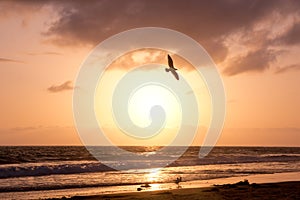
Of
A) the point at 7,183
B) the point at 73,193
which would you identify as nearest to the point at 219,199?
the point at 73,193

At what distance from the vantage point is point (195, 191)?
77.3 ft

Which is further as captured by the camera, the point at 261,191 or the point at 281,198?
the point at 261,191

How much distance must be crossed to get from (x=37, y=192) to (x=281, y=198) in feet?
43.4

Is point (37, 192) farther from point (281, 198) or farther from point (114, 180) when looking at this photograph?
point (281, 198)

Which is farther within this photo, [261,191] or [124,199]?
[261,191]

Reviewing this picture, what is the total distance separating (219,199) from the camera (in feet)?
66.0

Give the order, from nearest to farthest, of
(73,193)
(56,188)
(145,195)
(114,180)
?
(145,195), (73,193), (56,188), (114,180)

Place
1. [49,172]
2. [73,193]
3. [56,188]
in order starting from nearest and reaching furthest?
[73,193]
[56,188]
[49,172]

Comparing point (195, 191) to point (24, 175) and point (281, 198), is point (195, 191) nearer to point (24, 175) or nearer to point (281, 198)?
point (281, 198)

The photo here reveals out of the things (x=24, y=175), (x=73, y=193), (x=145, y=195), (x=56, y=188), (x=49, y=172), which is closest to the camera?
(x=145, y=195)

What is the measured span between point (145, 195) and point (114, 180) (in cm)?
1034

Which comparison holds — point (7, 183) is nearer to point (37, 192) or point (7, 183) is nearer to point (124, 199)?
point (37, 192)

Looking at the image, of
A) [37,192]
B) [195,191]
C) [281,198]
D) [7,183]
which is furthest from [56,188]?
[281,198]

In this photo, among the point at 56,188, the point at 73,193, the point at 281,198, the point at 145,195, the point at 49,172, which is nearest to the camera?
the point at 281,198
